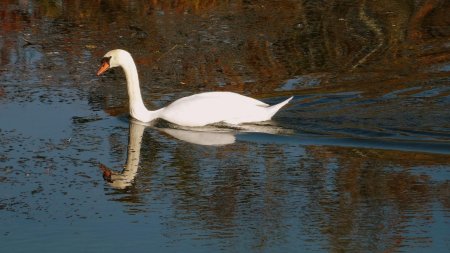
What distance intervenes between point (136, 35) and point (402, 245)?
23.3ft

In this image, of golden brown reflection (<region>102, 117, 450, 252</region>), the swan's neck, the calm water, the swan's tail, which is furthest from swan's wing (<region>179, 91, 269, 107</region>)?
golden brown reflection (<region>102, 117, 450, 252</region>)

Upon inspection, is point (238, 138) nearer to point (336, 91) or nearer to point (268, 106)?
point (268, 106)

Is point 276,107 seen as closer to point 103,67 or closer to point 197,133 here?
point 197,133

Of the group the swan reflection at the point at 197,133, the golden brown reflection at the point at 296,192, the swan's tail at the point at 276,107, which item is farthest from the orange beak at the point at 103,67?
the swan's tail at the point at 276,107

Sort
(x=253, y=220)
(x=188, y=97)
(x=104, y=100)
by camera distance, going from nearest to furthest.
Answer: (x=253, y=220) → (x=188, y=97) → (x=104, y=100)

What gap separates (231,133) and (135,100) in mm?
1039

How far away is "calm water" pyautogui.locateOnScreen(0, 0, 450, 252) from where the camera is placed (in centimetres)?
682

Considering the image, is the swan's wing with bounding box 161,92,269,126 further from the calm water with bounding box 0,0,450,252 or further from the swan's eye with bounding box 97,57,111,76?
the swan's eye with bounding box 97,57,111,76

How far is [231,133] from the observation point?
952cm

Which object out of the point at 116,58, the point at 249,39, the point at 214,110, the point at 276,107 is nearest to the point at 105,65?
the point at 116,58

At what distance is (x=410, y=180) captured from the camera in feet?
25.8

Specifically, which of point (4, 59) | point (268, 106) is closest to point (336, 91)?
point (268, 106)

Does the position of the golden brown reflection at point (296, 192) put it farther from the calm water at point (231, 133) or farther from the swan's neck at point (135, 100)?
the swan's neck at point (135, 100)

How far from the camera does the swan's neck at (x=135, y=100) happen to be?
9977 mm
